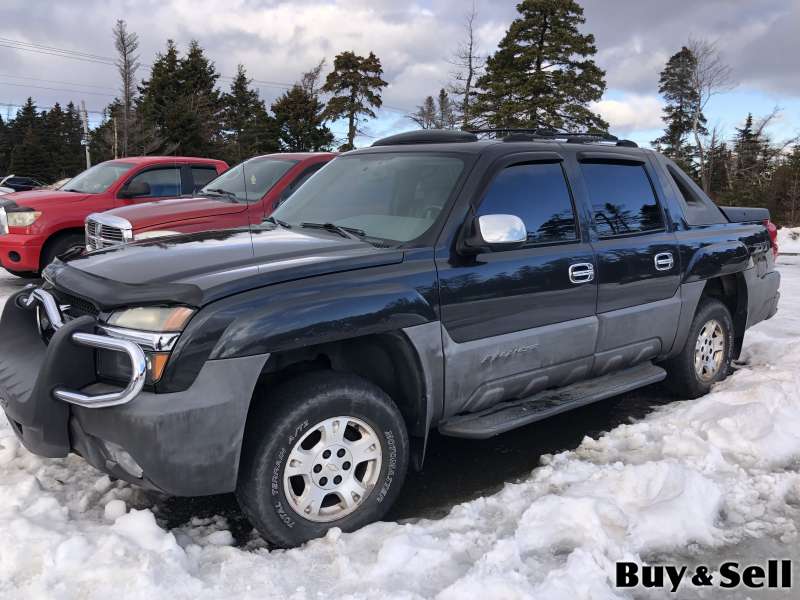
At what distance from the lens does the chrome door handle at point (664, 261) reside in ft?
14.9

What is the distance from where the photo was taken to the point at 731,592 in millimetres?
2781

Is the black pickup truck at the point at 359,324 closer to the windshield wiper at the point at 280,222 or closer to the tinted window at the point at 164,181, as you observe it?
the windshield wiper at the point at 280,222

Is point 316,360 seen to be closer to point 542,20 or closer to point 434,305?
point 434,305

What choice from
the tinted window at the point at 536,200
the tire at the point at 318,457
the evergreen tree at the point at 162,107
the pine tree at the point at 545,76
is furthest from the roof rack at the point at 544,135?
the evergreen tree at the point at 162,107

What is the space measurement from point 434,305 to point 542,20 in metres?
37.3

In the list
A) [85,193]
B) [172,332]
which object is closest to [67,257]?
[172,332]

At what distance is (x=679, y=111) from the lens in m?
52.1

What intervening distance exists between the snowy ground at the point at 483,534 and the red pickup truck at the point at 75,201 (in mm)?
5352

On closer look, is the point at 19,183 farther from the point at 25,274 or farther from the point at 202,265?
the point at 202,265

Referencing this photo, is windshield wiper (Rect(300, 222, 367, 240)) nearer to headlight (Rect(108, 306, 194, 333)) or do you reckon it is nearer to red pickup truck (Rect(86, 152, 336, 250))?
headlight (Rect(108, 306, 194, 333))

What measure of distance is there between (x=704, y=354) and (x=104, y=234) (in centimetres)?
584

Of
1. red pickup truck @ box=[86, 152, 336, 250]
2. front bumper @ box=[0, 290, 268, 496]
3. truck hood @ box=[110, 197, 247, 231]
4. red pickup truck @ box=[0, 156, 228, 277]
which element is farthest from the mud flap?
red pickup truck @ box=[0, 156, 228, 277]

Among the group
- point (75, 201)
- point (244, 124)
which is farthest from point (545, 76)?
point (75, 201)

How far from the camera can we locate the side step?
3488mm
